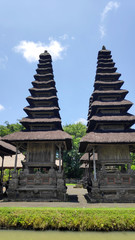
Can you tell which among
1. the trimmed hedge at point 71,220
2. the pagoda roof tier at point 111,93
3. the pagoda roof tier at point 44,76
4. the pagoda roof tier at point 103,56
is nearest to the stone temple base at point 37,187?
the trimmed hedge at point 71,220

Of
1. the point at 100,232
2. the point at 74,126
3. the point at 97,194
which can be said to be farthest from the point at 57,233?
the point at 74,126

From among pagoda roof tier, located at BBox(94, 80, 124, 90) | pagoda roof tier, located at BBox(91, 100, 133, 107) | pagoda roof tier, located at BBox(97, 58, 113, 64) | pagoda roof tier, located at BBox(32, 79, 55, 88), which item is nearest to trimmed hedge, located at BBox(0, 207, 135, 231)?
pagoda roof tier, located at BBox(91, 100, 133, 107)

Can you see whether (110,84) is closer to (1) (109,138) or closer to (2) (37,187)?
(1) (109,138)

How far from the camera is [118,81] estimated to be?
21.4 meters

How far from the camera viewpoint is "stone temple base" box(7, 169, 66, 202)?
14.8 m

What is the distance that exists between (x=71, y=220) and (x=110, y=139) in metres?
9.43

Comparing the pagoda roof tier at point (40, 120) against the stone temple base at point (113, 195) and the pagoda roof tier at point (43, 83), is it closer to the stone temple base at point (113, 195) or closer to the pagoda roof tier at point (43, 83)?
the pagoda roof tier at point (43, 83)

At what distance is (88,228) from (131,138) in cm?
1036

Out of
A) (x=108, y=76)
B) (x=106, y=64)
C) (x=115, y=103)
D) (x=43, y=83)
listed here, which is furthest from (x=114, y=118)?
(x=43, y=83)

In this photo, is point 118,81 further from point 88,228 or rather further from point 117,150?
point 88,228

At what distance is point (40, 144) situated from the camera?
1769 cm

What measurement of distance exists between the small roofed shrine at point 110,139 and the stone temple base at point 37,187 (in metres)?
3.09

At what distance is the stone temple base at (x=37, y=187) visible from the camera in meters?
→ 14.8

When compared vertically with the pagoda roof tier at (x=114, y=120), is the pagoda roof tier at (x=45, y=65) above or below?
above
